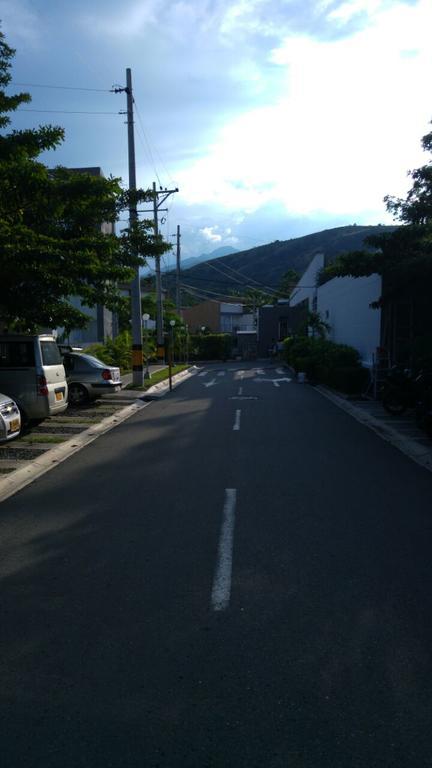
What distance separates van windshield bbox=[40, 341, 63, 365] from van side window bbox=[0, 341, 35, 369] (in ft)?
0.88

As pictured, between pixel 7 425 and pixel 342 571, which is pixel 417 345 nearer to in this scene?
pixel 7 425

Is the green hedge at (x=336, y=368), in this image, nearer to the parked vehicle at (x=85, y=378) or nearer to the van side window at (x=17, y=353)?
the parked vehicle at (x=85, y=378)

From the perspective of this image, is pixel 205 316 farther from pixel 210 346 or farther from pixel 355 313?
pixel 355 313

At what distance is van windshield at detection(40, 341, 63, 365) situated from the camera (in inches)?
471

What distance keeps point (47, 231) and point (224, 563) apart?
8140mm

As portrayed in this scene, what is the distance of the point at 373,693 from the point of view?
3.23 meters

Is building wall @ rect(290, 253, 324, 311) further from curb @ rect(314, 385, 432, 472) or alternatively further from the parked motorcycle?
the parked motorcycle

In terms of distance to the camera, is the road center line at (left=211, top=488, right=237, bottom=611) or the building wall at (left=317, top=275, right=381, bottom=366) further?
the building wall at (left=317, top=275, right=381, bottom=366)

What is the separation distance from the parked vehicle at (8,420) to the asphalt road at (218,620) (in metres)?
1.44

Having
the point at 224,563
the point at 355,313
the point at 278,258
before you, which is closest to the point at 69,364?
the point at 355,313

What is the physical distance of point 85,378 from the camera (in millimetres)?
16797

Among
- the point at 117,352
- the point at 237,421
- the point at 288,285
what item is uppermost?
the point at 288,285

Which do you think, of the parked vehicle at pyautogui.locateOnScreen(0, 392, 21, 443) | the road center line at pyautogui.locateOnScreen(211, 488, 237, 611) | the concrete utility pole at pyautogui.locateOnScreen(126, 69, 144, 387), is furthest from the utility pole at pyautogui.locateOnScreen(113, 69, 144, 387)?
the road center line at pyautogui.locateOnScreen(211, 488, 237, 611)

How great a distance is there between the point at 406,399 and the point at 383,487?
7101mm
